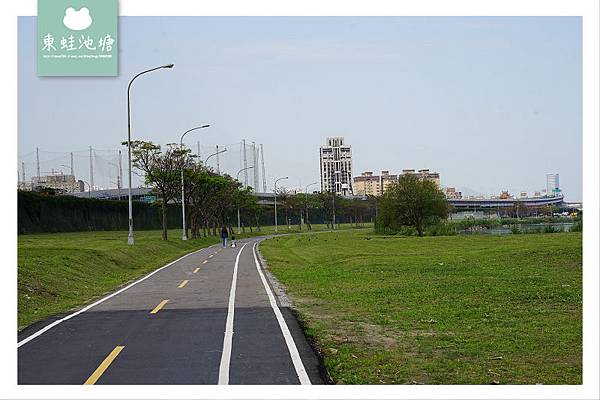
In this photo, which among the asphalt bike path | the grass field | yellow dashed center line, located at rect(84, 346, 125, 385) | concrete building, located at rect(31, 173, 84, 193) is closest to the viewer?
yellow dashed center line, located at rect(84, 346, 125, 385)

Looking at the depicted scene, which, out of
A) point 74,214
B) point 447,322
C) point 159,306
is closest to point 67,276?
point 159,306

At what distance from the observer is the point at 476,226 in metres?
76.2

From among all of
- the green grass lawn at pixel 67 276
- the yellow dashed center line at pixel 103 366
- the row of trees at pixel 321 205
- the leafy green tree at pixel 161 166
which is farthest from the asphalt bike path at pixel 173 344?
the row of trees at pixel 321 205

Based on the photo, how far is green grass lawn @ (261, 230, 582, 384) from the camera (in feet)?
29.9

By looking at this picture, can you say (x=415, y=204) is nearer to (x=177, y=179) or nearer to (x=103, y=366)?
(x=177, y=179)

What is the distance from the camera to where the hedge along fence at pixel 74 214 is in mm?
55375

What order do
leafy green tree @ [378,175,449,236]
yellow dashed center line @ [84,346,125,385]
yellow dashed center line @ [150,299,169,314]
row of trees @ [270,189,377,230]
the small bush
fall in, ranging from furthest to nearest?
row of trees @ [270,189,377,230]
leafy green tree @ [378,175,449,236]
the small bush
yellow dashed center line @ [150,299,169,314]
yellow dashed center line @ [84,346,125,385]

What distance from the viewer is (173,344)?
1093 cm

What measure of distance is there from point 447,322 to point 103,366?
20.5ft

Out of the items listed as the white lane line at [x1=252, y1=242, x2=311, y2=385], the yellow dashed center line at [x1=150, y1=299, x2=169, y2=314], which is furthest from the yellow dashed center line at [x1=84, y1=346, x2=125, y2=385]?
the yellow dashed center line at [x1=150, y1=299, x2=169, y2=314]

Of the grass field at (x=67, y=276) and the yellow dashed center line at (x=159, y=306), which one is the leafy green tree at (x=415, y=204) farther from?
the yellow dashed center line at (x=159, y=306)

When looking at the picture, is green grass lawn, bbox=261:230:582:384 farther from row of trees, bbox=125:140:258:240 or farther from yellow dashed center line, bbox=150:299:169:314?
row of trees, bbox=125:140:258:240

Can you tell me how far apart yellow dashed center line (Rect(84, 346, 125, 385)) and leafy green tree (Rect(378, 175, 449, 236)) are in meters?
61.0

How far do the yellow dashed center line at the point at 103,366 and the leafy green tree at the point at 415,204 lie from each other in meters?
61.0
